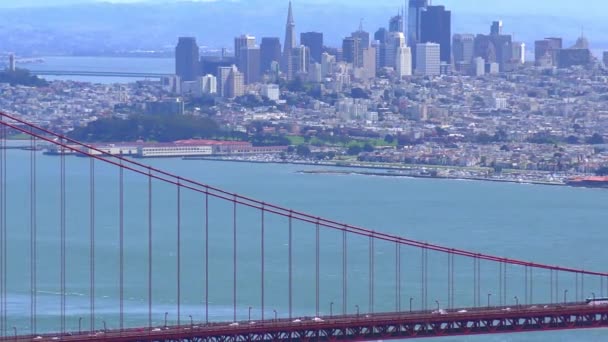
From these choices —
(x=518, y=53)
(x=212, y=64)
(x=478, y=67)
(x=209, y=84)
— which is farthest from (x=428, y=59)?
(x=209, y=84)

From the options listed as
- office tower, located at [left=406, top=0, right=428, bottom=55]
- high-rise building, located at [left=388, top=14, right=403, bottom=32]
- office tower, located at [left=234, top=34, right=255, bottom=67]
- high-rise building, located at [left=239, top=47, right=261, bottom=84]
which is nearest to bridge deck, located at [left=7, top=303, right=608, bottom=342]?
high-rise building, located at [left=239, top=47, right=261, bottom=84]

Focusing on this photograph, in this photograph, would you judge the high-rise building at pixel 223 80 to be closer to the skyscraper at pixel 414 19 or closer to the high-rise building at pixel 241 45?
the high-rise building at pixel 241 45

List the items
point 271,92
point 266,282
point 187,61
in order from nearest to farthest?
1. point 266,282
2. point 271,92
3. point 187,61

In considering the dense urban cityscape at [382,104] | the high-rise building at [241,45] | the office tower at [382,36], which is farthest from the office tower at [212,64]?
the office tower at [382,36]

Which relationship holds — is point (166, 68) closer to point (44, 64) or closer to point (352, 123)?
point (44, 64)

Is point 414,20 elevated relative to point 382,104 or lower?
elevated

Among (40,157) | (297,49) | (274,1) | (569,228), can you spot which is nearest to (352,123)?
(40,157)

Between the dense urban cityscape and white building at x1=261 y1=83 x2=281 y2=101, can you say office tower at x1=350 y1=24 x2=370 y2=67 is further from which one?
white building at x1=261 y1=83 x2=281 y2=101

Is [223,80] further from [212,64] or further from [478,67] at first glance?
[478,67]
